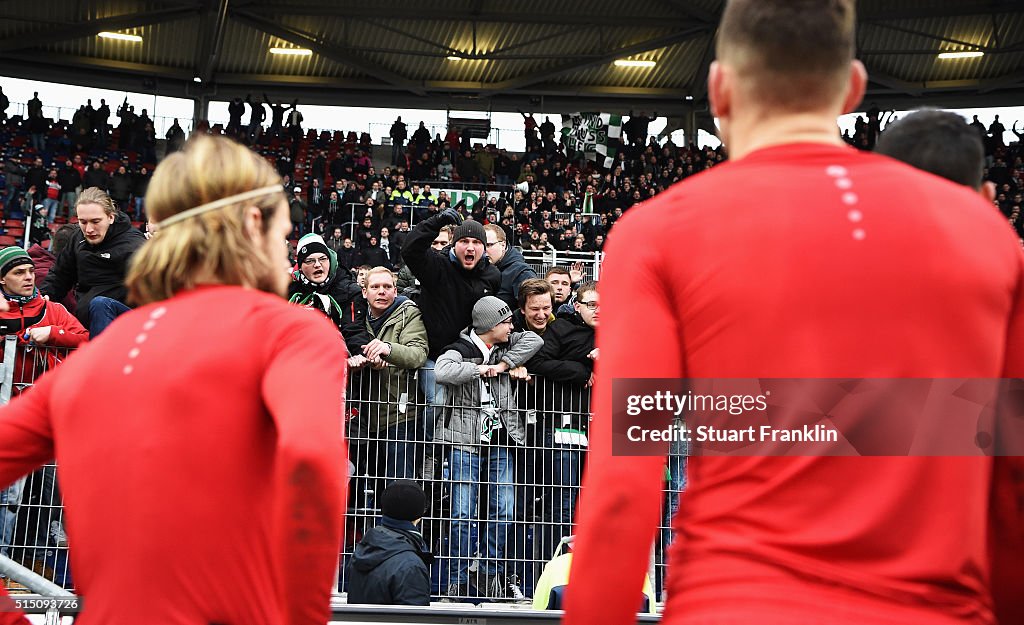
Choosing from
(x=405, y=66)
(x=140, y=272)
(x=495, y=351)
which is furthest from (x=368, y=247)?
(x=140, y=272)

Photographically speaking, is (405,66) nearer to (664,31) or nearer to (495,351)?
(664,31)

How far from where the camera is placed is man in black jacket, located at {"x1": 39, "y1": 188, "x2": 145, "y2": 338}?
7344mm

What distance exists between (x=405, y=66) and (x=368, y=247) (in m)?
11.5

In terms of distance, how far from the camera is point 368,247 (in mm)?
20344

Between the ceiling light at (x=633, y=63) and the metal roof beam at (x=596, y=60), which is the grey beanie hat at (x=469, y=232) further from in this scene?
the ceiling light at (x=633, y=63)

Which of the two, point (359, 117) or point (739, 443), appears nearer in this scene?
point (739, 443)

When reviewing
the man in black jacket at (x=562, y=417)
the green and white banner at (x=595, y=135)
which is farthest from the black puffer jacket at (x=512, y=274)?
the green and white banner at (x=595, y=135)

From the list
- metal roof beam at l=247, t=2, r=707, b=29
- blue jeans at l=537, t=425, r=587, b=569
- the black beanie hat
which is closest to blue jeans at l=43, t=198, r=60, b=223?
metal roof beam at l=247, t=2, r=707, b=29

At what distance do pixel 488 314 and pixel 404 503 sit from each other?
1.85 m

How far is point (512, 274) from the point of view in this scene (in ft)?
28.9

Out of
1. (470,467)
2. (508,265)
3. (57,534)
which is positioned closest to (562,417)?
(470,467)

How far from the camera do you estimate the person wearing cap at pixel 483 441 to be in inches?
261

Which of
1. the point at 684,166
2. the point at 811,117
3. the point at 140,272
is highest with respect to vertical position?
the point at 684,166

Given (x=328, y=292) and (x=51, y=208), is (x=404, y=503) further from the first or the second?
(x=51, y=208)
